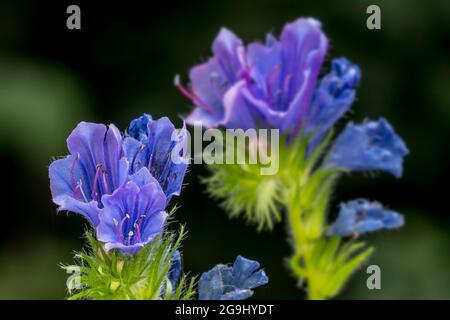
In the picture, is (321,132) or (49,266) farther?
(49,266)

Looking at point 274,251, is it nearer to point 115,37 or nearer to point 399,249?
point 399,249

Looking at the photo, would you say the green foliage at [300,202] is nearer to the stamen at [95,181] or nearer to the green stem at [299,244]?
the green stem at [299,244]

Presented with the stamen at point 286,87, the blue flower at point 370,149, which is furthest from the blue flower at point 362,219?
the stamen at point 286,87

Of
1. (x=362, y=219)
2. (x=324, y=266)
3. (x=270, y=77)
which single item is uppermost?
(x=270, y=77)

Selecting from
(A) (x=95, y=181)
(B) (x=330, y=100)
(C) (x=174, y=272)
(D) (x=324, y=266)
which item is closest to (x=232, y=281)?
(C) (x=174, y=272)

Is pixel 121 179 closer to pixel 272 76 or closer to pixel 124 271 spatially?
pixel 124 271

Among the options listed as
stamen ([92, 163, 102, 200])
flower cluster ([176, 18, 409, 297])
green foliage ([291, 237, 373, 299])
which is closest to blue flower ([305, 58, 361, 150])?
flower cluster ([176, 18, 409, 297])

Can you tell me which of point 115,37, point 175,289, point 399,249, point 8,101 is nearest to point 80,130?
point 175,289
